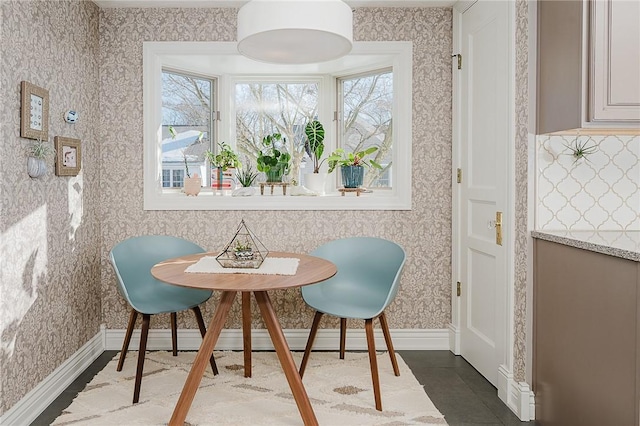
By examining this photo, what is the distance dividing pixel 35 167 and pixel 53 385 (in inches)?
47.7

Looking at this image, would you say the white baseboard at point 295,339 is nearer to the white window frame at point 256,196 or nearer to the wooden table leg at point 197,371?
the white window frame at point 256,196

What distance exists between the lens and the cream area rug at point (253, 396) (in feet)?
7.72

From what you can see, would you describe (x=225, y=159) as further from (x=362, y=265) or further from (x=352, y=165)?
(x=362, y=265)

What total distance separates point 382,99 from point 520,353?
7.02 ft

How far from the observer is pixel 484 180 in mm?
2893

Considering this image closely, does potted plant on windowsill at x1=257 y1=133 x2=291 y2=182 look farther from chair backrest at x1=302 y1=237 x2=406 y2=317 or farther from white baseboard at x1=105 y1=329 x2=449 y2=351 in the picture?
white baseboard at x1=105 y1=329 x2=449 y2=351

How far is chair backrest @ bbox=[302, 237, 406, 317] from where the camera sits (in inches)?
117

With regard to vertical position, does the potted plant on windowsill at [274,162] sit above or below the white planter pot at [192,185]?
above

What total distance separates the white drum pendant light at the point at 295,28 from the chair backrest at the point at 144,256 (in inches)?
58.3

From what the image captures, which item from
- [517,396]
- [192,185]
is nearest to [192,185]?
[192,185]

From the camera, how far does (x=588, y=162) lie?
234cm

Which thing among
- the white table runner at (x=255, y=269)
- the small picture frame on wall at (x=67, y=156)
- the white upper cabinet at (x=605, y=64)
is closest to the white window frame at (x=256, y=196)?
the small picture frame on wall at (x=67, y=156)

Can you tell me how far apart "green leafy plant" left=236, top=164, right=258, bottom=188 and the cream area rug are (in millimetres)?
1246

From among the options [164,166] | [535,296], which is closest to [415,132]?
[535,296]
